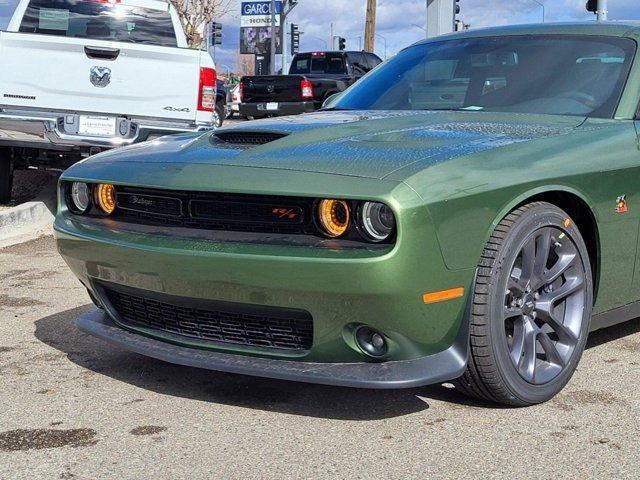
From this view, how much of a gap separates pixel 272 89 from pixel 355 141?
20363mm

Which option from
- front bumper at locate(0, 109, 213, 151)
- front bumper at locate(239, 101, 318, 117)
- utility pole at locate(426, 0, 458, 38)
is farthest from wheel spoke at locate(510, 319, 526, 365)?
front bumper at locate(239, 101, 318, 117)

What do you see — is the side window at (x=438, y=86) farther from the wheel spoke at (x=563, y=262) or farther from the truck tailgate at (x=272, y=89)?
the truck tailgate at (x=272, y=89)

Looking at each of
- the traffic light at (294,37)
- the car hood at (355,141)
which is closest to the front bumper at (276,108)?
the car hood at (355,141)

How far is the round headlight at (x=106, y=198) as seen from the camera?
13.1ft

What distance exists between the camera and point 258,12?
48594 millimetres

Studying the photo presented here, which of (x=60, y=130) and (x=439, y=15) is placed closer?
(x=60, y=130)

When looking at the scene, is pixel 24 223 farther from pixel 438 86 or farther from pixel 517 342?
pixel 517 342

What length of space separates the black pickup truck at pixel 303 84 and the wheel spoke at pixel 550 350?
18331 mm

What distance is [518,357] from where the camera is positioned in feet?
11.8

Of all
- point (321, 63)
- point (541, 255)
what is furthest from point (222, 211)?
point (321, 63)

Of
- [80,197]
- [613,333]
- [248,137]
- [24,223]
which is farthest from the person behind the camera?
[24,223]

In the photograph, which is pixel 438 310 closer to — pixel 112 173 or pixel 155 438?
pixel 155 438

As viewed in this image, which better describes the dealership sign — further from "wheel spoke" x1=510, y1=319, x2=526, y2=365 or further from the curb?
"wheel spoke" x1=510, y1=319, x2=526, y2=365

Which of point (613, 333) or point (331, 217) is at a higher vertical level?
point (331, 217)
